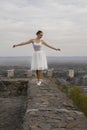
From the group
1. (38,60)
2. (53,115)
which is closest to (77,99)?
(38,60)

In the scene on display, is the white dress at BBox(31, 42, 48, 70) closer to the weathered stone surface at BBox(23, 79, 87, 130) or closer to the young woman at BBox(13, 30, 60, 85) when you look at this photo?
the young woman at BBox(13, 30, 60, 85)

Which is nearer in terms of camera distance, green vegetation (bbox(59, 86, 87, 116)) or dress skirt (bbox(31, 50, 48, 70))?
dress skirt (bbox(31, 50, 48, 70))

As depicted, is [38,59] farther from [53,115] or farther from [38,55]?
[53,115]

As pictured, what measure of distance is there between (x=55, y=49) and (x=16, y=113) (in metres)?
2.44

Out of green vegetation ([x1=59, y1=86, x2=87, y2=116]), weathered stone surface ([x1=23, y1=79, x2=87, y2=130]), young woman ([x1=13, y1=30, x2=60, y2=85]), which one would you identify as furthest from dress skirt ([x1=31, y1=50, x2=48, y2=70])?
weathered stone surface ([x1=23, y1=79, x2=87, y2=130])

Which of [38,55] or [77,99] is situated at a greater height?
[38,55]

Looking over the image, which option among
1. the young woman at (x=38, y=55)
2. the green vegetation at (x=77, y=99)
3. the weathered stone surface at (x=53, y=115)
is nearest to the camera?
the weathered stone surface at (x=53, y=115)

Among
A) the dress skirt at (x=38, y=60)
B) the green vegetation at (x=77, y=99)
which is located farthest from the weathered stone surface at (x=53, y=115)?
the green vegetation at (x=77, y=99)

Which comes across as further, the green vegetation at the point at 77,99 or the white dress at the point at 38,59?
the green vegetation at the point at 77,99

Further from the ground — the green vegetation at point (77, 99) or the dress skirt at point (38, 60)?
the dress skirt at point (38, 60)

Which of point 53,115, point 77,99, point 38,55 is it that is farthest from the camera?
point 77,99

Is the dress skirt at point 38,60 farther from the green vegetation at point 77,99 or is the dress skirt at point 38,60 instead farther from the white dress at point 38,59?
the green vegetation at point 77,99

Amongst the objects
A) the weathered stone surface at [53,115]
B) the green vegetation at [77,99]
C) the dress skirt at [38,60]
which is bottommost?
the green vegetation at [77,99]

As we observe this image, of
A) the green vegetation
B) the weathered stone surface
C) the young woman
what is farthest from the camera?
the green vegetation
